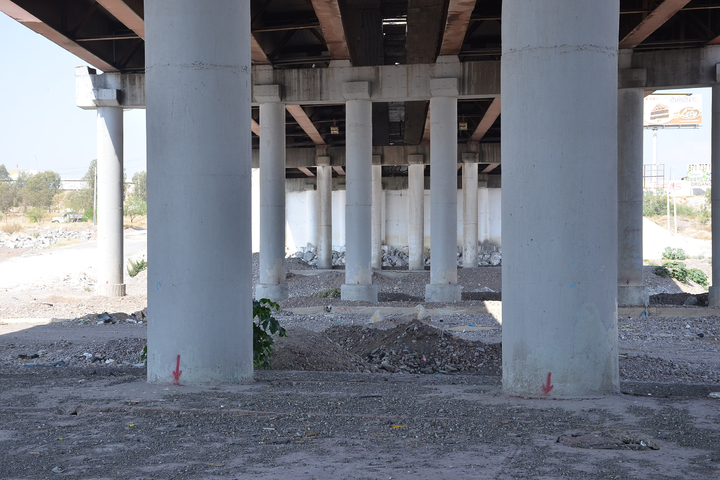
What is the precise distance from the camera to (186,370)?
7398 mm

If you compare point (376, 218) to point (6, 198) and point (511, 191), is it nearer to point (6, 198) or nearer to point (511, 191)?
point (511, 191)

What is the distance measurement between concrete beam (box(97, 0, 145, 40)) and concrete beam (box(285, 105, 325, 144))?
890 cm

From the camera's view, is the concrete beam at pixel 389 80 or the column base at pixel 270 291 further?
the column base at pixel 270 291

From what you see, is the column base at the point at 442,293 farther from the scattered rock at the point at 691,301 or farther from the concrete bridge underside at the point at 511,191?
the concrete bridge underside at the point at 511,191

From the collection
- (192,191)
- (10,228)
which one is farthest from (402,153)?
(10,228)

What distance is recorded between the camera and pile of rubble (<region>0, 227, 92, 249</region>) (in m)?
54.5

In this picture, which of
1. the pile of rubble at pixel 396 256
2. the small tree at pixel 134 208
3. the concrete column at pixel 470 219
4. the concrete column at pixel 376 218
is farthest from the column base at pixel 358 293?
the small tree at pixel 134 208

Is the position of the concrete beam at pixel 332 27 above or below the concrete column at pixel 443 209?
above

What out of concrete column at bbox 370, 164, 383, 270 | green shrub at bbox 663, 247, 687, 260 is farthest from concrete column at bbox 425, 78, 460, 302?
green shrub at bbox 663, 247, 687, 260

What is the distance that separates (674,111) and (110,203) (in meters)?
85.6

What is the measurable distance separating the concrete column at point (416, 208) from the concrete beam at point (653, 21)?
64.2 feet

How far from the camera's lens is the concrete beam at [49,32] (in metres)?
17.8

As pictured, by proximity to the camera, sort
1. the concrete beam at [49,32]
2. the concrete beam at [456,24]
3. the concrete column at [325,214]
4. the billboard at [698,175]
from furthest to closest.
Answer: the billboard at [698,175] → the concrete column at [325,214] → the concrete beam at [49,32] → the concrete beam at [456,24]

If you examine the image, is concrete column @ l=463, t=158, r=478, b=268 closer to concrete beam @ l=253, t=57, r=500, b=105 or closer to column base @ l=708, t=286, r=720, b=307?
concrete beam @ l=253, t=57, r=500, b=105
